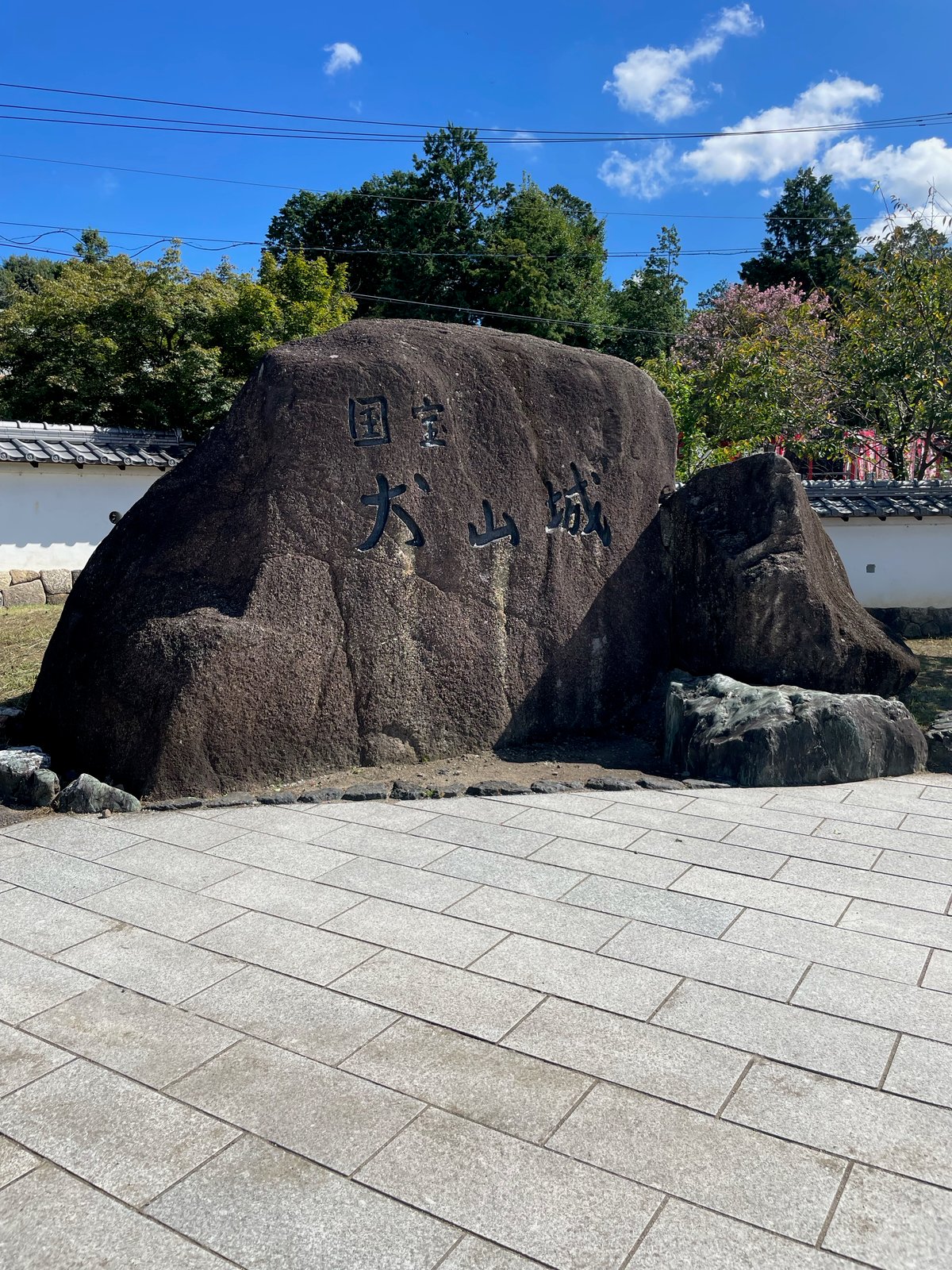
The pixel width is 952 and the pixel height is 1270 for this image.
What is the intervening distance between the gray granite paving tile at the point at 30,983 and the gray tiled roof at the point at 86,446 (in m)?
11.3

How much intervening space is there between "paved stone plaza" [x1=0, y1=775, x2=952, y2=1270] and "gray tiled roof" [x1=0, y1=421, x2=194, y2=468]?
35.7 feet

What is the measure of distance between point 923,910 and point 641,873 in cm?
135

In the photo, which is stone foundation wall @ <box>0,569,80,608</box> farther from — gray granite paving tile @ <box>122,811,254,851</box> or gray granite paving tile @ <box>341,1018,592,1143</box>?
gray granite paving tile @ <box>341,1018,592,1143</box>

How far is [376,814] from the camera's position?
6180 mm

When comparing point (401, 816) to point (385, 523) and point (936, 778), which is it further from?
point (936, 778)

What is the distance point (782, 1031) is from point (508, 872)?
1864 millimetres

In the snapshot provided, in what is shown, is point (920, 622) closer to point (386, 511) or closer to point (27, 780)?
point (386, 511)

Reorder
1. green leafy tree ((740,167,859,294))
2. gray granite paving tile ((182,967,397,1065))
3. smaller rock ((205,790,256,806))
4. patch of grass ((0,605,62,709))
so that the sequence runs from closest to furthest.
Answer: gray granite paving tile ((182,967,397,1065)) < smaller rock ((205,790,256,806)) < patch of grass ((0,605,62,709)) < green leafy tree ((740,167,859,294))

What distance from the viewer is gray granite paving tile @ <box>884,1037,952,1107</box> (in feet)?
10.5

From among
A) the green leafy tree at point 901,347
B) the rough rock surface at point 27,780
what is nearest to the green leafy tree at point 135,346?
the green leafy tree at point 901,347

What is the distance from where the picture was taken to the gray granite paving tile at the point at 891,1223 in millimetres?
2504

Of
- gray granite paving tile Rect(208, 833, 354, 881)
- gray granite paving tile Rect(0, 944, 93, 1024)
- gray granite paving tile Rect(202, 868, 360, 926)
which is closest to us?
gray granite paving tile Rect(0, 944, 93, 1024)

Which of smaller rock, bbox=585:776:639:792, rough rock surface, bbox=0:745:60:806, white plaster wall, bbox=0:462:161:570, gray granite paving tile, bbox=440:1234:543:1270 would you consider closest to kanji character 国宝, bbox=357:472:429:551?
smaller rock, bbox=585:776:639:792

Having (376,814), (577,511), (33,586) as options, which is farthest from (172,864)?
(33,586)
